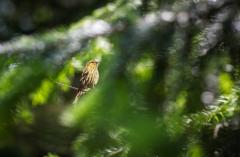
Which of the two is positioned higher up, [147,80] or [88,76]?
[88,76]

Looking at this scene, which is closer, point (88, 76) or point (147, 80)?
point (147, 80)

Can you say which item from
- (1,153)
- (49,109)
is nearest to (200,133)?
(1,153)

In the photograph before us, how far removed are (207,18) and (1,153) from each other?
2.73 ft

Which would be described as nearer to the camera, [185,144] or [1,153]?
[185,144]

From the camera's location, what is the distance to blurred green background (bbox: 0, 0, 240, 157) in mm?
540

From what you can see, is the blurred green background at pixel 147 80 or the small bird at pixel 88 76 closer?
the blurred green background at pixel 147 80

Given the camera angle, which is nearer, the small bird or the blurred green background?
the blurred green background

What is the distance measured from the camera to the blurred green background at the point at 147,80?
1.77 feet

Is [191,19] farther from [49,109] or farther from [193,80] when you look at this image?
[49,109]

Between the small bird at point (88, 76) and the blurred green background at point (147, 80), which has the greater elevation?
the small bird at point (88, 76)

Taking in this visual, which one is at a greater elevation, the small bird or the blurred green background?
the small bird

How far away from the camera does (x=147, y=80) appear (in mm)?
614

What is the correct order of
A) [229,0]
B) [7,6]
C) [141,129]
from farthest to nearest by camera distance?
[7,6] → [229,0] → [141,129]

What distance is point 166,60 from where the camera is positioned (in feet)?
2.03
